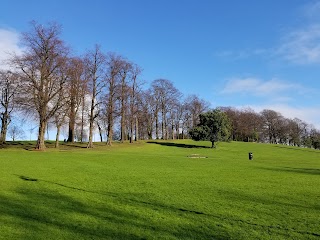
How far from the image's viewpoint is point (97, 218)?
8.63 metres

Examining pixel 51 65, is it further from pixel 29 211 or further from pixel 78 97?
pixel 29 211

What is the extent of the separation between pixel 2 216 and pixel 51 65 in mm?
33611

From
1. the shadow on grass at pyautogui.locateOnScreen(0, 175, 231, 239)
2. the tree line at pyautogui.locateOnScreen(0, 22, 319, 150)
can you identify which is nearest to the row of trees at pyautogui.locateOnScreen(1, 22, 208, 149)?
the tree line at pyautogui.locateOnScreen(0, 22, 319, 150)

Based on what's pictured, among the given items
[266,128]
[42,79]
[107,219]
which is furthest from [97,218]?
[266,128]

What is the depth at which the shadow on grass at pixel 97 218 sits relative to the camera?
291 inches

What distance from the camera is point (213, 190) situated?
13.1 metres

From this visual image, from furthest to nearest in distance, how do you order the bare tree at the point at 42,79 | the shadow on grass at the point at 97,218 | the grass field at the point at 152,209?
the bare tree at the point at 42,79 → the grass field at the point at 152,209 → the shadow on grass at the point at 97,218

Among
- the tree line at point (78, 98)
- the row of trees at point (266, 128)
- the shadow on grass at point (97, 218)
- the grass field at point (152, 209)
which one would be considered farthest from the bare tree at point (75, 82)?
the row of trees at point (266, 128)

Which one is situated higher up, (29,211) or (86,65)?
(86,65)

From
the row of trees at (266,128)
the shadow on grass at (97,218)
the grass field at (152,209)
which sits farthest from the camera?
the row of trees at (266,128)

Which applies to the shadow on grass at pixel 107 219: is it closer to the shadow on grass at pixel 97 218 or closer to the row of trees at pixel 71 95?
the shadow on grass at pixel 97 218

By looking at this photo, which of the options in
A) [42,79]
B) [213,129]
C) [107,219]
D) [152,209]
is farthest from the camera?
[213,129]

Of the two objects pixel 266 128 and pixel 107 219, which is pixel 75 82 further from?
→ pixel 266 128

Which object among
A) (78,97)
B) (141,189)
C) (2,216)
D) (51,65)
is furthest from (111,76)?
(2,216)
